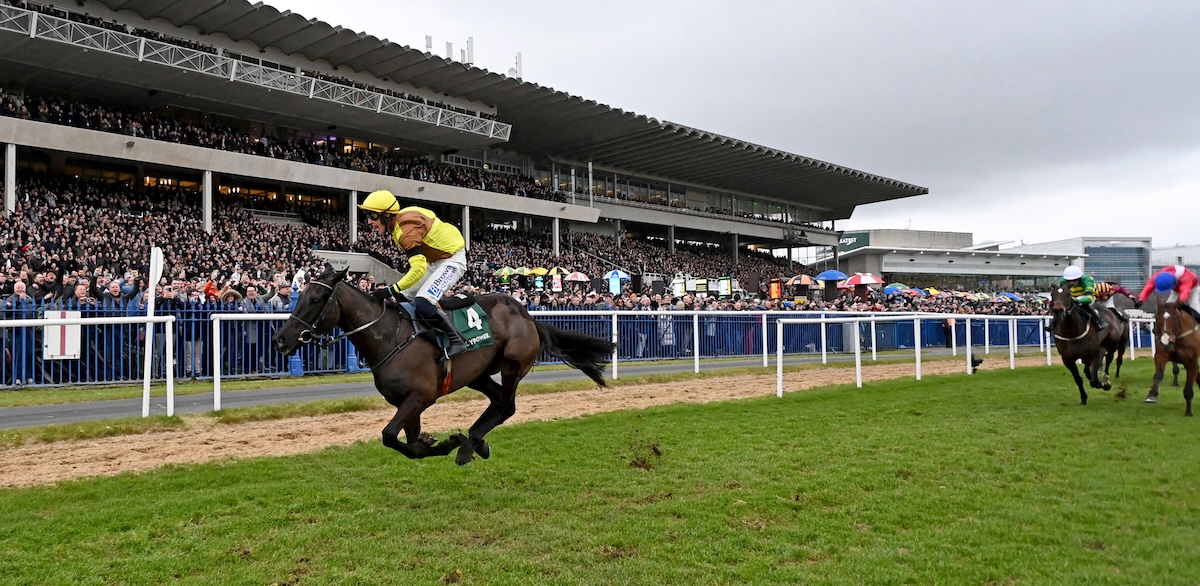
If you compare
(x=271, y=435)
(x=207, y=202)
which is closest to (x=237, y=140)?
(x=207, y=202)

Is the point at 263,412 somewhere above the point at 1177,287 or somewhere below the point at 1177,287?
below

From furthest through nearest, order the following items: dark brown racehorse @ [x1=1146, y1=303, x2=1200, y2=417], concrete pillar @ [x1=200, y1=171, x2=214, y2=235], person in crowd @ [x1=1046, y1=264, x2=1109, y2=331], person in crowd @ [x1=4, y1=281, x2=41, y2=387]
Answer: concrete pillar @ [x1=200, y1=171, x2=214, y2=235], person in crowd @ [x1=4, y1=281, x2=41, y2=387], person in crowd @ [x1=1046, y1=264, x2=1109, y2=331], dark brown racehorse @ [x1=1146, y1=303, x2=1200, y2=417]

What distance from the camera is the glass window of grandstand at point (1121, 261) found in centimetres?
7156

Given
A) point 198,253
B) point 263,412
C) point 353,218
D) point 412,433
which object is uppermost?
point 353,218

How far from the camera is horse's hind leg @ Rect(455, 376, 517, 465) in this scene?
5567 mm

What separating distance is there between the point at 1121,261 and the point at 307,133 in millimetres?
72045

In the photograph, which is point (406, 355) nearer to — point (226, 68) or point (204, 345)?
point (204, 345)

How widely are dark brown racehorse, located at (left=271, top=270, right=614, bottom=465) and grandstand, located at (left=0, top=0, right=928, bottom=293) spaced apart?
50.6ft

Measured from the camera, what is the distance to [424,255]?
19.9ft

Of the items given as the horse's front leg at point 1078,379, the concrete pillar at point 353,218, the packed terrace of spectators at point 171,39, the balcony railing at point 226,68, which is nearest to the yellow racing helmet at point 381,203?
the horse's front leg at point 1078,379

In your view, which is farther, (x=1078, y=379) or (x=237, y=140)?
(x=237, y=140)

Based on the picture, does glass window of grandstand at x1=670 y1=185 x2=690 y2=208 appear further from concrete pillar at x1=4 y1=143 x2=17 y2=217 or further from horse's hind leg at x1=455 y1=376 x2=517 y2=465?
horse's hind leg at x1=455 y1=376 x2=517 y2=465

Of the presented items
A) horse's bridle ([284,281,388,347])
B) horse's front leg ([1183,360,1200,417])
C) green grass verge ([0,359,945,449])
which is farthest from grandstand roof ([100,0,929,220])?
horse's front leg ([1183,360,1200,417])

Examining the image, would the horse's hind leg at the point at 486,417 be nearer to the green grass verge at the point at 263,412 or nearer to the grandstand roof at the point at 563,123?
the green grass verge at the point at 263,412
